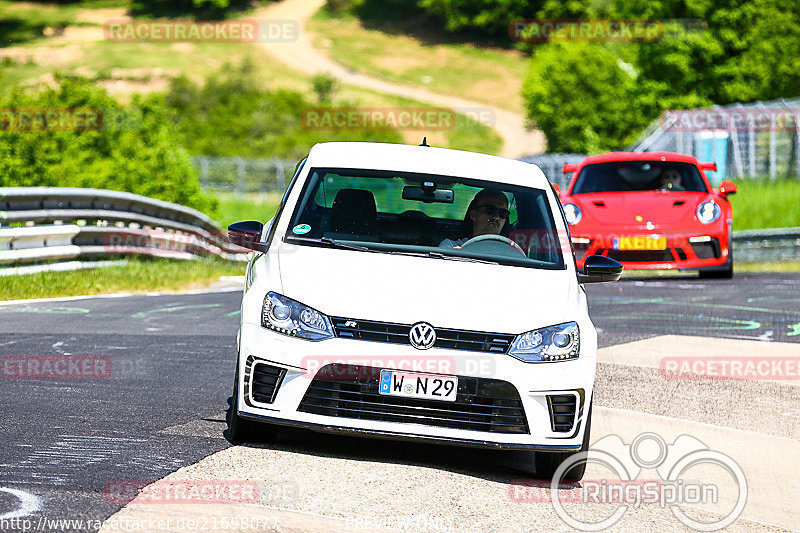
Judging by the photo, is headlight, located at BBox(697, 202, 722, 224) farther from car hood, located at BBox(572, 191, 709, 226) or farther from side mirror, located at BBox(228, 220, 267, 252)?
side mirror, located at BBox(228, 220, 267, 252)

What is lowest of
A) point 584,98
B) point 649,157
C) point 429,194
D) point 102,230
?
point 584,98

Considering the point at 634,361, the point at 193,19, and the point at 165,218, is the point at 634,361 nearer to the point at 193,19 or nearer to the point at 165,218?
the point at 165,218

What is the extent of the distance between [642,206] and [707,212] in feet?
2.82

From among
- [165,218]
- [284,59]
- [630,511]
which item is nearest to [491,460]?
[630,511]

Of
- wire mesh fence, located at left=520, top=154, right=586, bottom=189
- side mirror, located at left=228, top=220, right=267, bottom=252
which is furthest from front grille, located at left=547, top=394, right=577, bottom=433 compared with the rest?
wire mesh fence, located at left=520, top=154, right=586, bottom=189

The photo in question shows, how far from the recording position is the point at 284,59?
99438 mm

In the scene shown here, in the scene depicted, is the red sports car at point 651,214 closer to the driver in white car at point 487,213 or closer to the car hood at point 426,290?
the driver in white car at point 487,213

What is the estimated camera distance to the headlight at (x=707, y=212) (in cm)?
1631

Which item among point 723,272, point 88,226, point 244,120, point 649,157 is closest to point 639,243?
point 649,157

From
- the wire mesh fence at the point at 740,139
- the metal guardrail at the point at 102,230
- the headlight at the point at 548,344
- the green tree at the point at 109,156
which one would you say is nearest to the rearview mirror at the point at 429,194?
the headlight at the point at 548,344

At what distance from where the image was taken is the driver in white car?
7633 millimetres

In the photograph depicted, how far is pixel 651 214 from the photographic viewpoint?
1617 cm

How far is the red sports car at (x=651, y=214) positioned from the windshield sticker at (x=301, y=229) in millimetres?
9056

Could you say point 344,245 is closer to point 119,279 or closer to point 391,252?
point 391,252
